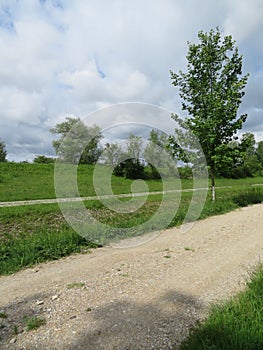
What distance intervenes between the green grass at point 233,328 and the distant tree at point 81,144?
6.37 metres

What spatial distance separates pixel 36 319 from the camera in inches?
143

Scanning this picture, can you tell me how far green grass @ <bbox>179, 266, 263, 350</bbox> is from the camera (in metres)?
2.74

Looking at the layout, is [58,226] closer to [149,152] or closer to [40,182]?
[149,152]

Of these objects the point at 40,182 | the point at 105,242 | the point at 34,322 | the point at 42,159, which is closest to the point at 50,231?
the point at 105,242

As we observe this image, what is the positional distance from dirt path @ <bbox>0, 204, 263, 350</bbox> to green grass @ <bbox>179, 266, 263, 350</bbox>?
12.1 inches

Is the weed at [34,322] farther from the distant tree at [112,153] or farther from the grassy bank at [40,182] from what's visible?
the grassy bank at [40,182]

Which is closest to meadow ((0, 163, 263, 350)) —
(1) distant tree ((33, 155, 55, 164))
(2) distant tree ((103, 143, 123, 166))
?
(2) distant tree ((103, 143, 123, 166))

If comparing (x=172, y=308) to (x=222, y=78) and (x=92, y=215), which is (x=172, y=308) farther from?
(x=222, y=78)

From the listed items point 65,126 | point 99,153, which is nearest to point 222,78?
point 99,153

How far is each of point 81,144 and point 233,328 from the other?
1147 cm

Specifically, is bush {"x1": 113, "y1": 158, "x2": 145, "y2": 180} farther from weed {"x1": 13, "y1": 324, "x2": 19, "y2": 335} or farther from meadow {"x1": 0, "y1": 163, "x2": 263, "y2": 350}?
weed {"x1": 13, "y1": 324, "x2": 19, "y2": 335}

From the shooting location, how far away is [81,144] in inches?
516

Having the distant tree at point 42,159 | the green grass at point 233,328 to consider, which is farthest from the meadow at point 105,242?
the distant tree at point 42,159

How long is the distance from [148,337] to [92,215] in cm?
875
